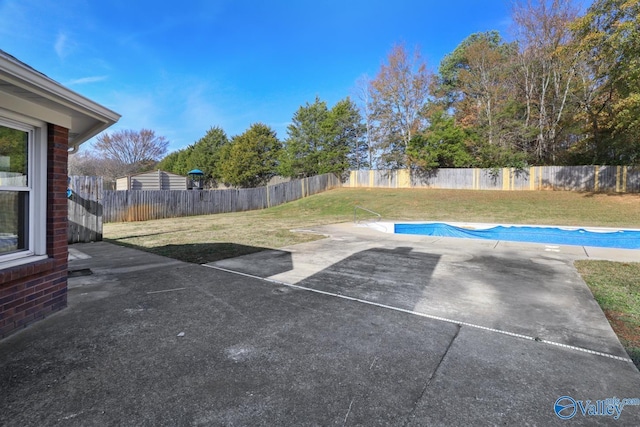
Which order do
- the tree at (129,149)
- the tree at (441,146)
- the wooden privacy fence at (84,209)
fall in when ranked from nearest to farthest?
the wooden privacy fence at (84,209) → the tree at (441,146) → the tree at (129,149)

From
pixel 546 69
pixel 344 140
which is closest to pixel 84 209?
pixel 344 140

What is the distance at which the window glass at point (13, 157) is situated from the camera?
3.00m

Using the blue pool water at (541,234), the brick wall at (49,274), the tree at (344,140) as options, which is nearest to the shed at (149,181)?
the tree at (344,140)

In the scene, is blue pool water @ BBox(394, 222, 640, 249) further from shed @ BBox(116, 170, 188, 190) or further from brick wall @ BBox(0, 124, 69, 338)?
shed @ BBox(116, 170, 188, 190)

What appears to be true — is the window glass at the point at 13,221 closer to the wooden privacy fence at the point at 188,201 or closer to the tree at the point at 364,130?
the wooden privacy fence at the point at 188,201

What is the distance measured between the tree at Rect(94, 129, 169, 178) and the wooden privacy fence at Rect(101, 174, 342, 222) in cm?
2400

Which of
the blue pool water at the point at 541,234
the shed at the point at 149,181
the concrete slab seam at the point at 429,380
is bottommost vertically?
the concrete slab seam at the point at 429,380

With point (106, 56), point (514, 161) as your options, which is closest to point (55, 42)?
point (106, 56)

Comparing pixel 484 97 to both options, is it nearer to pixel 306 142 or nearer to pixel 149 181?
pixel 306 142

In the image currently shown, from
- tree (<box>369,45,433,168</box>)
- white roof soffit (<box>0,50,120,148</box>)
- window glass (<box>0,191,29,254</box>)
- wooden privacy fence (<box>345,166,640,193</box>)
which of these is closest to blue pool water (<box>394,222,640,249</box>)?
white roof soffit (<box>0,50,120,148</box>)

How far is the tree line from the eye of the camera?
1773 cm

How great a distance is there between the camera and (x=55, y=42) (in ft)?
38.1

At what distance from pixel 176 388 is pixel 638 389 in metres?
3.05

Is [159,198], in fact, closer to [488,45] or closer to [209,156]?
[209,156]
